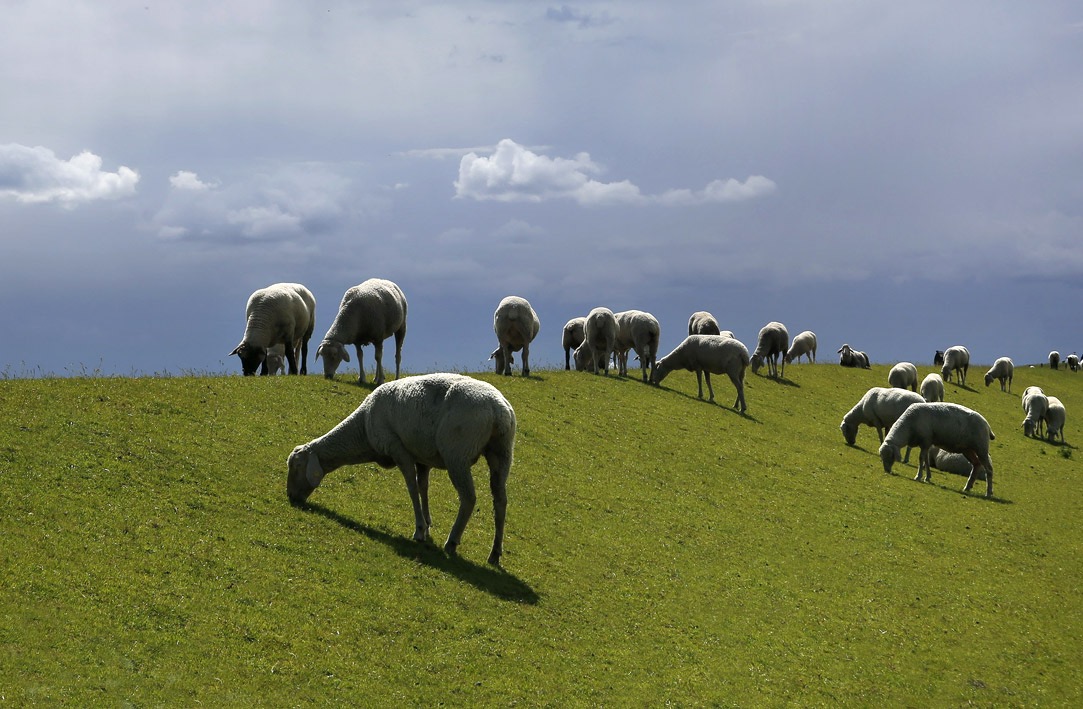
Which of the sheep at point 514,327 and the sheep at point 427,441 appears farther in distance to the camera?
the sheep at point 514,327

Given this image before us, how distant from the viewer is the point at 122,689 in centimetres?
1059

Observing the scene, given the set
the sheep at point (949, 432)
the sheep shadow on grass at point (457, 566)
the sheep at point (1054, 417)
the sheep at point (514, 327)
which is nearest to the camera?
A: the sheep shadow on grass at point (457, 566)

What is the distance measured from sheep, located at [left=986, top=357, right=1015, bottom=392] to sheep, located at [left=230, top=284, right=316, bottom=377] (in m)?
48.2

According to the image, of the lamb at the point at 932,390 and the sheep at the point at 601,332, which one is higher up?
the sheep at the point at 601,332

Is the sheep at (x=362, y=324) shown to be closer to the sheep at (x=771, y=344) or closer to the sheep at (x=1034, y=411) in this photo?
the sheep at (x=771, y=344)

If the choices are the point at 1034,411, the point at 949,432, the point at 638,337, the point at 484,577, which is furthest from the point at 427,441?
the point at 1034,411

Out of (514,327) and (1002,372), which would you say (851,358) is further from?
(514,327)

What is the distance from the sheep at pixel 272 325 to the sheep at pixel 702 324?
22.5 m

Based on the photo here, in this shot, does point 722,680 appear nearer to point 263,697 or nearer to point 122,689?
point 263,697

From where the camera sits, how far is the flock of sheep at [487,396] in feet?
50.0

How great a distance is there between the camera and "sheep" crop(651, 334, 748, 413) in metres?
37.1

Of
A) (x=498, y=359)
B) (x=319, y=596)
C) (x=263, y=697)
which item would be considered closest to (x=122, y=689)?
(x=263, y=697)

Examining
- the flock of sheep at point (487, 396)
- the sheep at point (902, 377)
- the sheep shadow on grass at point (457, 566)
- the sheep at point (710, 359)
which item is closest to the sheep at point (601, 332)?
the flock of sheep at point (487, 396)

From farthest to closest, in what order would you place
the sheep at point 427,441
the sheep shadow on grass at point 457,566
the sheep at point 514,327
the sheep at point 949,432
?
the sheep at point 514,327 → the sheep at point 949,432 → the sheep shadow on grass at point 457,566 → the sheep at point 427,441
